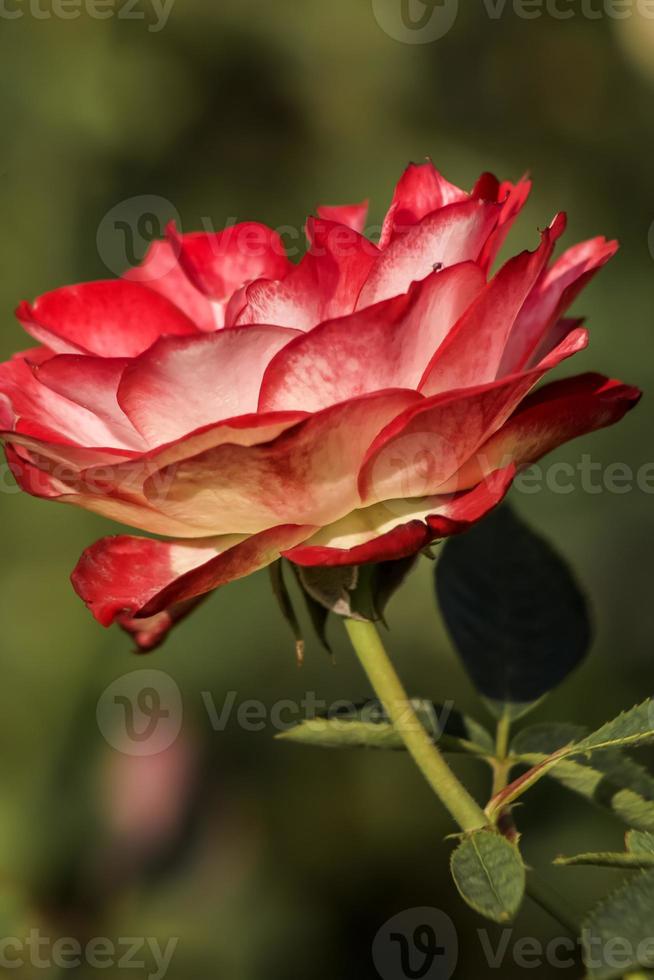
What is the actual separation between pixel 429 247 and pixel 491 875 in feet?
0.82

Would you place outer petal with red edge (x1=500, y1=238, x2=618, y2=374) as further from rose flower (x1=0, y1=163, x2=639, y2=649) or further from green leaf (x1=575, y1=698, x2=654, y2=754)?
green leaf (x1=575, y1=698, x2=654, y2=754)

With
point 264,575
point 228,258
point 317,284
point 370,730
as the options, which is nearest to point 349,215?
point 228,258

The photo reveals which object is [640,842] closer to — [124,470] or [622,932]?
[622,932]

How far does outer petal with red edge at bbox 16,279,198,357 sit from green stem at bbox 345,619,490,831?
196 mm

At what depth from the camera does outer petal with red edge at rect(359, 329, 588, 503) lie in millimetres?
456

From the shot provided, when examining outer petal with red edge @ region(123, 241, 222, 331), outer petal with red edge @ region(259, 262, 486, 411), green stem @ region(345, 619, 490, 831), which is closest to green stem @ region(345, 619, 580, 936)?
green stem @ region(345, 619, 490, 831)

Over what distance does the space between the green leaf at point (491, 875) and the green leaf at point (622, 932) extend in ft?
0.10

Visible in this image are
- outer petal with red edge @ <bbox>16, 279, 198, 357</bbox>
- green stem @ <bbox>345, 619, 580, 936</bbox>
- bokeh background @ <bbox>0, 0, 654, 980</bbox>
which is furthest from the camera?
bokeh background @ <bbox>0, 0, 654, 980</bbox>

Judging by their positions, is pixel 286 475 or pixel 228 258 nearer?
pixel 286 475

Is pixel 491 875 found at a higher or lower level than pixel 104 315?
lower

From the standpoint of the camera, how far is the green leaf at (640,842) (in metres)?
0.44

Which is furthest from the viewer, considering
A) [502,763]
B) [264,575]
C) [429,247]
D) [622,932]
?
[264,575]

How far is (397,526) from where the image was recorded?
0.50 meters

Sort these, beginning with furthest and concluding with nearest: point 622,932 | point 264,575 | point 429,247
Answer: point 264,575 < point 429,247 < point 622,932
